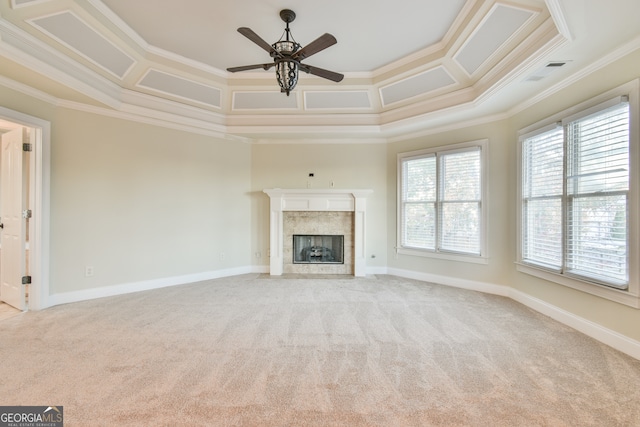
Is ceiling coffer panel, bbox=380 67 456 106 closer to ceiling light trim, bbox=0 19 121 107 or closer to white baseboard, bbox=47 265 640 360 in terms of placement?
white baseboard, bbox=47 265 640 360

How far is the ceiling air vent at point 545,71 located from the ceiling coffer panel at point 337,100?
2.14 meters

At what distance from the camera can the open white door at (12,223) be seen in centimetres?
339

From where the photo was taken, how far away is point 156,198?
443 centimetres

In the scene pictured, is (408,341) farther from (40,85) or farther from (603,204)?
(40,85)

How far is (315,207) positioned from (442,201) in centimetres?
217

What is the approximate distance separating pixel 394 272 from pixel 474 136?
2622mm

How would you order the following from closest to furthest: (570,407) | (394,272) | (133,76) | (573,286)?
(570,407), (573,286), (133,76), (394,272)

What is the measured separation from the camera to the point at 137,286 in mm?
4215

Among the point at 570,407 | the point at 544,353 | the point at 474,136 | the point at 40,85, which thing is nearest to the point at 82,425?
the point at 570,407

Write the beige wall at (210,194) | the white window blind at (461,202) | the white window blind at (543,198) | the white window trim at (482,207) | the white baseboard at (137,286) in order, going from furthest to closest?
the white window blind at (461,202) < the white window trim at (482,207) < the white baseboard at (137,286) < the beige wall at (210,194) < the white window blind at (543,198)

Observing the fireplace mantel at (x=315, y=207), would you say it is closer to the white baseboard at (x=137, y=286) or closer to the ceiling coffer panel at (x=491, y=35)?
the white baseboard at (x=137, y=286)

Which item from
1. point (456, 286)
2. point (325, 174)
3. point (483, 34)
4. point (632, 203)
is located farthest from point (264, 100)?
point (632, 203)

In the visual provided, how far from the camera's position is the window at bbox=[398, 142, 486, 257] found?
14.3ft

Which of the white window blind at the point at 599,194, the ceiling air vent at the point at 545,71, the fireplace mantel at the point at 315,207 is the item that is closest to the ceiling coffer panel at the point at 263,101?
the fireplace mantel at the point at 315,207
